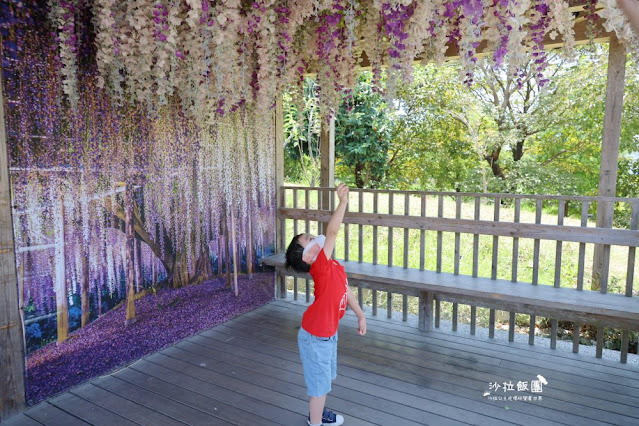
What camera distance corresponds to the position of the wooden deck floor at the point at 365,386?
2.23m

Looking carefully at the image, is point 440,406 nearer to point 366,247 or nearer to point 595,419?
point 595,419

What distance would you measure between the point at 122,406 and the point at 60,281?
80 cm

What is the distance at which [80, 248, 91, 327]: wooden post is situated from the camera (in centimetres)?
252

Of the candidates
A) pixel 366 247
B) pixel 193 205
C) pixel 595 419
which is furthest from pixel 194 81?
pixel 366 247

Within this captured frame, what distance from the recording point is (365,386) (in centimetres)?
255

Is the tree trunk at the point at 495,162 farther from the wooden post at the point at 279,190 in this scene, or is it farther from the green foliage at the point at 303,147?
the wooden post at the point at 279,190

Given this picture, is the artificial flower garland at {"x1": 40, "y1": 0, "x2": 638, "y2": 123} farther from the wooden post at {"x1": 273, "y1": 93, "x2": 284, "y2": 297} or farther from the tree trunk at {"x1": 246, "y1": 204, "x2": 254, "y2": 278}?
Answer: the tree trunk at {"x1": 246, "y1": 204, "x2": 254, "y2": 278}

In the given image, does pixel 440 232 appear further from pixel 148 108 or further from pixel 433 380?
pixel 148 108

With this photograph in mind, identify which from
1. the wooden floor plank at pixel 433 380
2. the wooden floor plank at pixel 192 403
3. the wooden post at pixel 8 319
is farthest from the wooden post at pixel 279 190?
the wooden post at pixel 8 319

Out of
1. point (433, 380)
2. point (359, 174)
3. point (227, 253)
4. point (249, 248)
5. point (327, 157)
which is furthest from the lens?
point (359, 174)

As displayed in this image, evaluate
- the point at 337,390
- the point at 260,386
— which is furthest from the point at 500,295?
the point at 260,386

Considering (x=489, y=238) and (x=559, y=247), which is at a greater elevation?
(x=559, y=247)

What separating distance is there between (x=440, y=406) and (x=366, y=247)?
4.03 metres

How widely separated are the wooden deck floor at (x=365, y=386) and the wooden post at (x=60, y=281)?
42cm
